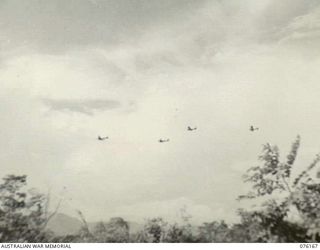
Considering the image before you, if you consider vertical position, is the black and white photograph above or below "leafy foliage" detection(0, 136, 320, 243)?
above

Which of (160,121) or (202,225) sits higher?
(160,121)

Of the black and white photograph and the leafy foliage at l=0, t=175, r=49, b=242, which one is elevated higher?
the black and white photograph

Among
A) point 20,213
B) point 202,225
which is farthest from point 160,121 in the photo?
point 20,213

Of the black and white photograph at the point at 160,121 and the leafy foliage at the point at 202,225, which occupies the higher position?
the black and white photograph at the point at 160,121

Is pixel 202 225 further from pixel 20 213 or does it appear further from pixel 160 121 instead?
pixel 20 213

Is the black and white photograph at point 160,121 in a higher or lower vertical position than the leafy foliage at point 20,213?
higher

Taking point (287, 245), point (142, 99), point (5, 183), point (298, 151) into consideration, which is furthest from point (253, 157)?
point (5, 183)

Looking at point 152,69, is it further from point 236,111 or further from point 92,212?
point 92,212

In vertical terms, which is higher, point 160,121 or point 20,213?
point 160,121
